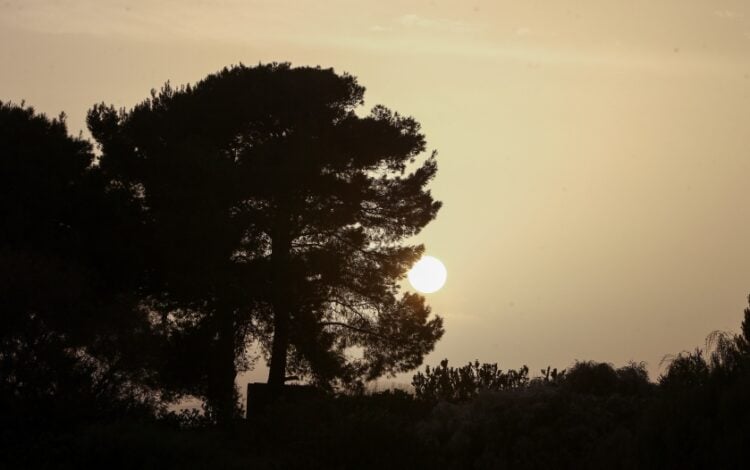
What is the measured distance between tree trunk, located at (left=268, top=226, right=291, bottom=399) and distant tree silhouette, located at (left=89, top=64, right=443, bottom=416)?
0.05 metres

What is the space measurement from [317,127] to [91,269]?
981 centimetres

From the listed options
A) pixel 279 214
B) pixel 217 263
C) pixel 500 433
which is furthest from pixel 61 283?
pixel 500 433

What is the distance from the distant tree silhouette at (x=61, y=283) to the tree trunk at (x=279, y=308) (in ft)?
16.8

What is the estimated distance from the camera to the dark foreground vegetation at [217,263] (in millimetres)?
26062

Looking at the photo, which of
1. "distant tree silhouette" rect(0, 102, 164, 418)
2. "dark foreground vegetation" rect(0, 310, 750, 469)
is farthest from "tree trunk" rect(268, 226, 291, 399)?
"dark foreground vegetation" rect(0, 310, 750, 469)

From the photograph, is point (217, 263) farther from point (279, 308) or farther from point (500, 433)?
point (500, 433)

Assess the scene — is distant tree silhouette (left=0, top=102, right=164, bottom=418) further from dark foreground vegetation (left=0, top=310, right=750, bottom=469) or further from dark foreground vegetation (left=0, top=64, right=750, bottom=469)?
dark foreground vegetation (left=0, top=310, right=750, bottom=469)

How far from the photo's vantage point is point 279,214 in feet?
115

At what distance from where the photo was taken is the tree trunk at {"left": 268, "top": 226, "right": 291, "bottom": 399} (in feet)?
110

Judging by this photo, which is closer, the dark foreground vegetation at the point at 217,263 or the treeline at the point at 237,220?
the dark foreground vegetation at the point at 217,263

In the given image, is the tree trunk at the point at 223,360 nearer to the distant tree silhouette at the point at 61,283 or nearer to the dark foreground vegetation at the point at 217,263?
the dark foreground vegetation at the point at 217,263

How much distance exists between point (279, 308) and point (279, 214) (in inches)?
→ 138

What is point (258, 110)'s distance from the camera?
117 feet

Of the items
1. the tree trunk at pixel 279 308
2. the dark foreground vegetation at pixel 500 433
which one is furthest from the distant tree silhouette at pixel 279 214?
the dark foreground vegetation at pixel 500 433
